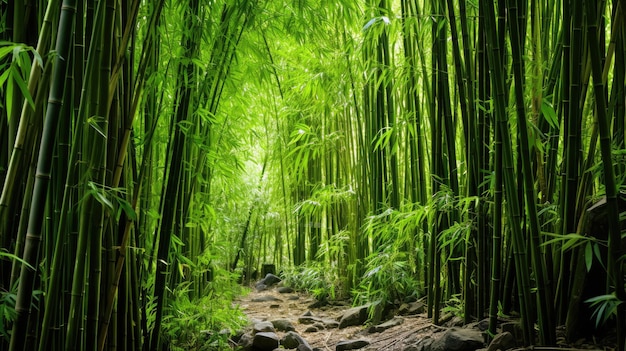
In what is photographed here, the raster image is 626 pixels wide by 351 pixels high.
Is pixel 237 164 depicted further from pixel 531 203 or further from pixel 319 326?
pixel 531 203

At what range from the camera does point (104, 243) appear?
5.00ft

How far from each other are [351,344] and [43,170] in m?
2.18

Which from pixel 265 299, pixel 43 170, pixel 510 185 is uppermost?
pixel 510 185

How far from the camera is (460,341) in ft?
6.64

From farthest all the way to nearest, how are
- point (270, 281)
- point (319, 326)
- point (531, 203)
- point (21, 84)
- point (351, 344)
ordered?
1. point (270, 281)
2. point (319, 326)
3. point (351, 344)
4. point (531, 203)
5. point (21, 84)

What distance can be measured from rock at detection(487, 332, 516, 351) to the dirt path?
0.72 metres

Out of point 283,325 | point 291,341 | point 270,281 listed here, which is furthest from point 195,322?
point 270,281

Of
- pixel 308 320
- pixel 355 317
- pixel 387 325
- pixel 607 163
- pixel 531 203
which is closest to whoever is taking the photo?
pixel 607 163

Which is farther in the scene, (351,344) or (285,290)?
(285,290)

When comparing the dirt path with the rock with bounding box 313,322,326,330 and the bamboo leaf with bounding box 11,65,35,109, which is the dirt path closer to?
the rock with bounding box 313,322,326,330

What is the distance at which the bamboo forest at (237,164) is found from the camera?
1306 millimetres

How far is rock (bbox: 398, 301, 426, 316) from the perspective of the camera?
122 inches

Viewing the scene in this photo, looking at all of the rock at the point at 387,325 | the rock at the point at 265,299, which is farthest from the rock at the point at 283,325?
the rock at the point at 265,299

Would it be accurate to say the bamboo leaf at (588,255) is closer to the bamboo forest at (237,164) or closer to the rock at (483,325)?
the bamboo forest at (237,164)
